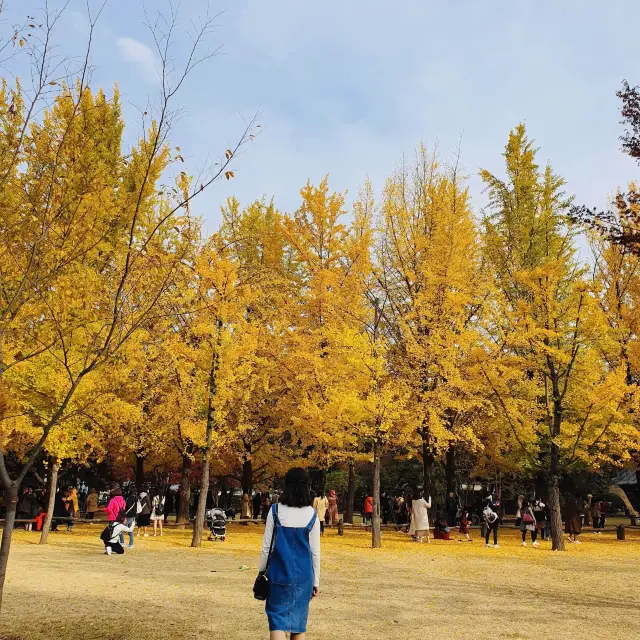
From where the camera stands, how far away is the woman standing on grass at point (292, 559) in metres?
3.70

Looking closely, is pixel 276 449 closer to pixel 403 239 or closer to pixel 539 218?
pixel 403 239

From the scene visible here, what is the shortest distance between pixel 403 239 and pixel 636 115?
11.3 meters

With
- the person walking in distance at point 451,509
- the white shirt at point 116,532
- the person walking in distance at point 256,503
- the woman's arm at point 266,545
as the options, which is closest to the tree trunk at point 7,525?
the woman's arm at point 266,545

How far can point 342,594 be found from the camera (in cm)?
775

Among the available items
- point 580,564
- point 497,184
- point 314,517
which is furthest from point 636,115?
point 497,184

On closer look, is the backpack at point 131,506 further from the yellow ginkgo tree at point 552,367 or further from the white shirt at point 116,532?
the yellow ginkgo tree at point 552,367

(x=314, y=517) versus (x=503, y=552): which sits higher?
(x=314, y=517)

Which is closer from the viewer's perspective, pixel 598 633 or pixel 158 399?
pixel 598 633

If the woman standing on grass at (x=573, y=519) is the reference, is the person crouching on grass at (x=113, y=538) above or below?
below

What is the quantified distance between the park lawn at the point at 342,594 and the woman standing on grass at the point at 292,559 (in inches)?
81.4

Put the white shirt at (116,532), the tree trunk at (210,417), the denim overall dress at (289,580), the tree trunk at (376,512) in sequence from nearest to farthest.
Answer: the denim overall dress at (289,580), the white shirt at (116,532), the tree trunk at (210,417), the tree trunk at (376,512)

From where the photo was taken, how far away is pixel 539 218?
20.1m

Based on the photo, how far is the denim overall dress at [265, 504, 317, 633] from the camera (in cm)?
369

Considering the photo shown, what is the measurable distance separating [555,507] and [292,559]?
1258 cm
